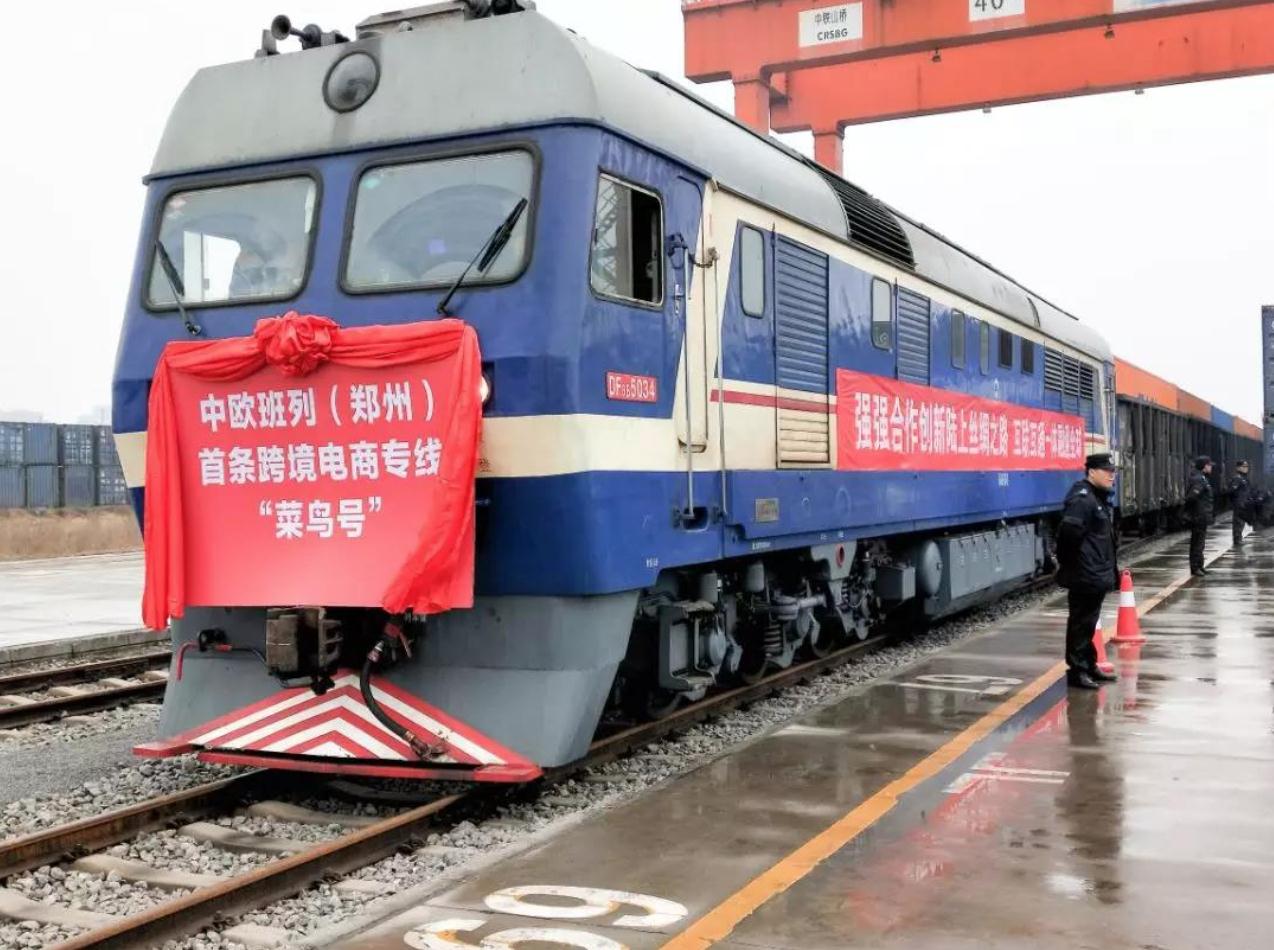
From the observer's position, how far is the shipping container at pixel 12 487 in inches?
1375

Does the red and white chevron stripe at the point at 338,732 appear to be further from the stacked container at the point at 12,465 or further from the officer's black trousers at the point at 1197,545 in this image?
the stacked container at the point at 12,465

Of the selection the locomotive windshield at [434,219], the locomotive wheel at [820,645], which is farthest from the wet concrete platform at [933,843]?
the locomotive windshield at [434,219]

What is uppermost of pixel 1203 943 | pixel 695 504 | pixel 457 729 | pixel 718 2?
pixel 718 2

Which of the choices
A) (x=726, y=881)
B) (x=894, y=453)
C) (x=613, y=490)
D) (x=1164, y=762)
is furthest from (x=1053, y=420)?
(x=726, y=881)

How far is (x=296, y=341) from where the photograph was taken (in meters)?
6.45

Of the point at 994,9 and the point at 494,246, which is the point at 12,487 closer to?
the point at 994,9

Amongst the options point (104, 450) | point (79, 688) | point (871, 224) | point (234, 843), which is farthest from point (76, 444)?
point (234, 843)

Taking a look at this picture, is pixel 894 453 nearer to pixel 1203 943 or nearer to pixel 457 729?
pixel 457 729

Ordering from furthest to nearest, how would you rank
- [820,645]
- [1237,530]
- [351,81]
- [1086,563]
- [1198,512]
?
[1237,530]
[1198,512]
[820,645]
[1086,563]
[351,81]

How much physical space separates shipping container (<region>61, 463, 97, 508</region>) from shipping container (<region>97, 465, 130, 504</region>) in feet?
0.74

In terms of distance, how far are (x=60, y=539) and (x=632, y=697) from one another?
24.7 metres

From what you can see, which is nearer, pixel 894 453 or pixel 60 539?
pixel 894 453

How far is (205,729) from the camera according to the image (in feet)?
22.5

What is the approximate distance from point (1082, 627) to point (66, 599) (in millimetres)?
13080
